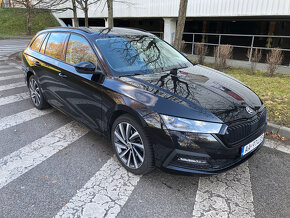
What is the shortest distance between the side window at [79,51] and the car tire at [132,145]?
3.38ft

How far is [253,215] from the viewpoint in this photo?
7.91 feet

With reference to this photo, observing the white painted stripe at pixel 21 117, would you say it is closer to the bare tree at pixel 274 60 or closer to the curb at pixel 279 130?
the curb at pixel 279 130

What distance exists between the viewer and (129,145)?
300 cm

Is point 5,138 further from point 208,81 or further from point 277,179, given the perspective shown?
point 277,179

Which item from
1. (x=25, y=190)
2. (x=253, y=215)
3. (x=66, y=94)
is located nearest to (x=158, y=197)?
(x=253, y=215)

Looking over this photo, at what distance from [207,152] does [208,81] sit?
1205 millimetres

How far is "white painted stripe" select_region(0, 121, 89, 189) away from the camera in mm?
3094

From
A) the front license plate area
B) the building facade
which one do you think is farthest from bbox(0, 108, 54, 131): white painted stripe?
the building facade

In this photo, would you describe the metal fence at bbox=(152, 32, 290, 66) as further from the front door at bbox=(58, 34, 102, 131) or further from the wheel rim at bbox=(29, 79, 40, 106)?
the front door at bbox=(58, 34, 102, 131)

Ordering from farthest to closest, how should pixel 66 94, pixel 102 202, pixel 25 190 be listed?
pixel 66 94 → pixel 25 190 → pixel 102 202

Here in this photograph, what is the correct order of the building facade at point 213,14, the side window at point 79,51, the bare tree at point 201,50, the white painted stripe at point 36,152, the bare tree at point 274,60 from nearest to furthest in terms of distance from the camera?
the white painted stripe at point 36,152, the side window at point 79,51, the bare tree at point 274,60, the bare tree at point 201,50, the building facade at point 213,14

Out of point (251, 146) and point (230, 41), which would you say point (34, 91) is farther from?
point (230, 41)

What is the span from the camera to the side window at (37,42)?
16.3 feet

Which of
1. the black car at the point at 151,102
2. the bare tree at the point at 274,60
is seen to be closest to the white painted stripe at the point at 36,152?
the black car at the point at 151,102
